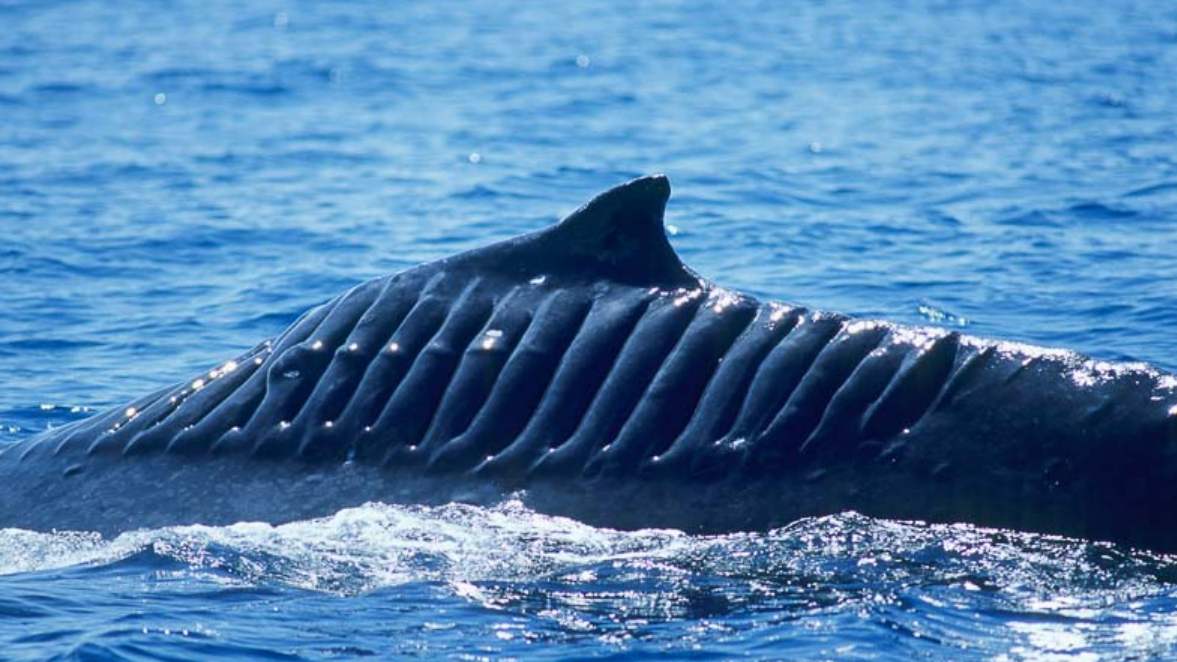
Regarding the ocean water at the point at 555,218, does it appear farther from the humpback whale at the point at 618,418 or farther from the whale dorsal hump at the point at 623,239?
the whale dorsal hump at the point at 623,239

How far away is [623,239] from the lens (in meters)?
9.07

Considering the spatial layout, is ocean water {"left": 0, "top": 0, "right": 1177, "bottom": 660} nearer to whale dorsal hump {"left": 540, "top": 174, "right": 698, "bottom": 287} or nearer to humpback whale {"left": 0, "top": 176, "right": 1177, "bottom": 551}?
humpback whale {"left": 0, "top": 176, "right": 1177, "bottom": 551}

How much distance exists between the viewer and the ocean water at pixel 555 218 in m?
7.77

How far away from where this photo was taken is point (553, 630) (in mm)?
7613

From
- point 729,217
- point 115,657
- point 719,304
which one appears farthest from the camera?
point 729,217

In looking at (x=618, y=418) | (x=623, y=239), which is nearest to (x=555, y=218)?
(x=623, y=239)

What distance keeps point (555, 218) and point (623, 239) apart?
1180 centimetres

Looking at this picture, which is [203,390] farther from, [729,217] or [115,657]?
[729,217]

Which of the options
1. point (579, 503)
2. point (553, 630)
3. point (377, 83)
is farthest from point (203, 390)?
point (377, 83)

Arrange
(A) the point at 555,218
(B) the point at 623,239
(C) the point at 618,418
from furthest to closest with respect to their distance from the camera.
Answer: (A) the point at 555,218 → (B) the point at 623,239 → (C) the point at 618,418

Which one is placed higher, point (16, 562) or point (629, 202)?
point (629, 202)

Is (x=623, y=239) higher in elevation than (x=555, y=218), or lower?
higher

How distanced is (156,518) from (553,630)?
7.78ft

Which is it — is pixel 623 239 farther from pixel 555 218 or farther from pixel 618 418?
pixel 555 218
